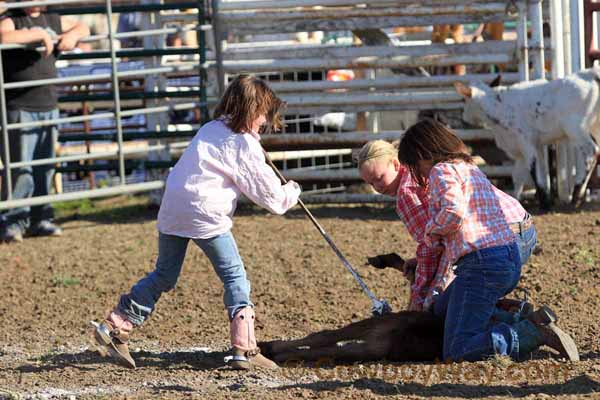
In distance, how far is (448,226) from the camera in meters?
4.75

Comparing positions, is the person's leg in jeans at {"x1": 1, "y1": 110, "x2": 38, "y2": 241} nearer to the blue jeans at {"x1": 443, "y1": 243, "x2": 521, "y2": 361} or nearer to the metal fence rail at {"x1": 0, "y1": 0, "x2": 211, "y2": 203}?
the metal fence rail at {"x1": 0, "y1": 0, "x2": 211, "y2": 203}

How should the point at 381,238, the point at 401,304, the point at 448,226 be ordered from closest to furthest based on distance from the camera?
the point at 448,226 → the point at 401,304 → the point at 381,238

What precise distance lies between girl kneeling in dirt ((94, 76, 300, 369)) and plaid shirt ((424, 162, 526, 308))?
0.69 meters

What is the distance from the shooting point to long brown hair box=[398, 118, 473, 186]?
4910 millimetres

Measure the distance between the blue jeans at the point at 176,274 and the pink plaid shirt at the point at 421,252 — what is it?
0.82 m

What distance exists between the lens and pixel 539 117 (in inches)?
352

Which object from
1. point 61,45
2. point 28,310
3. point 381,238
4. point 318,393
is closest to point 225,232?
point 318,393

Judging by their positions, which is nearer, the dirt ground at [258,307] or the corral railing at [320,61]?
the dirt ground at [258,307]

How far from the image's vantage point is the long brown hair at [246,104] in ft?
16.5

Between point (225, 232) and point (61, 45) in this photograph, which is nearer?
point (225, 232)

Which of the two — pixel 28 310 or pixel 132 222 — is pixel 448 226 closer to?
pixel 28 310

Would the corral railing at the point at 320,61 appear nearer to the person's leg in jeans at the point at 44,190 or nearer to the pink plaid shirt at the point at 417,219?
the person's leg in jeans at the point at 44,190

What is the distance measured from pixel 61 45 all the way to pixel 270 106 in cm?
402

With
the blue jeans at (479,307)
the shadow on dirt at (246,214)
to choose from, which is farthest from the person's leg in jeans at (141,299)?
the shadow on dirt at (246,214)
